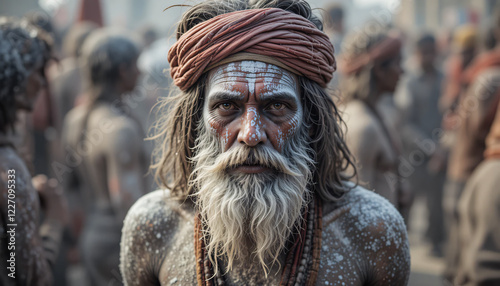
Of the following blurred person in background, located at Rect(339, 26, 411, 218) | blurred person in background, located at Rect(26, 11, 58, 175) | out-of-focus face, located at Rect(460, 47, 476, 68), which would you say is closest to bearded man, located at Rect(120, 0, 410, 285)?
blurred person in background, located at Rect(339, 26, 411, 218)

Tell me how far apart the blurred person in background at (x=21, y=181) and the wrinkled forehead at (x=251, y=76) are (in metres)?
1.24

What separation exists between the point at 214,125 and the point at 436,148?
19.0ft

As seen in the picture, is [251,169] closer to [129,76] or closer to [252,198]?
[252,198]

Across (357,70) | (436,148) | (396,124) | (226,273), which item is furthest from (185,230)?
(436,148)

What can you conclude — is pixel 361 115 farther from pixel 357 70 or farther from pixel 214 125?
pixel 214 125

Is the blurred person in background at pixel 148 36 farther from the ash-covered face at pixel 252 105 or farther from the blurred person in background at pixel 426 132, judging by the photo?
the ash-covered face at pixel 252 105

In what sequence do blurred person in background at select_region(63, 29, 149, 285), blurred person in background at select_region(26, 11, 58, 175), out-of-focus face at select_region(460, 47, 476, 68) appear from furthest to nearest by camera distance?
out-of-focus face at select_region(460, 47, 476, 68)
blurred person in background at select_region(26, 11, 58, 175)
blurred person in background at select_region(63, 29, 149, 285)

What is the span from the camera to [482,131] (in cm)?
472

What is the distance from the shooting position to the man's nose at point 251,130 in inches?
72.8

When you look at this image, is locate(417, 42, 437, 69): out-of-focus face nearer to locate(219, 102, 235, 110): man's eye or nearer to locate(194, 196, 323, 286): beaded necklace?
locate(194, 196, 323, 286): beaded necklace

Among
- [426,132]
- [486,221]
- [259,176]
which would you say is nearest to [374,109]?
[486,221]

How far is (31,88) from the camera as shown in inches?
112

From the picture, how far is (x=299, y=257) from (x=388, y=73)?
266cm

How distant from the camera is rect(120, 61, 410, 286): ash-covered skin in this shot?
1.92 metres
